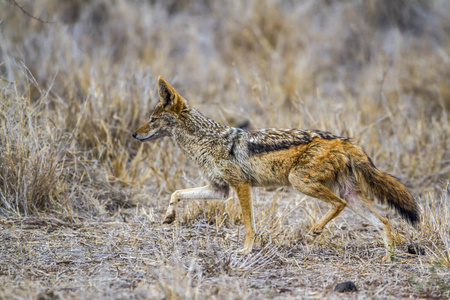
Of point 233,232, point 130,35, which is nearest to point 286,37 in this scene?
point 130,35

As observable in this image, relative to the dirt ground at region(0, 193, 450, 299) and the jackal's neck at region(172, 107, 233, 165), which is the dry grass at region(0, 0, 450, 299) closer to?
the dirt ground at region(0, 193, 450, 299)

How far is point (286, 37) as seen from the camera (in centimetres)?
1351

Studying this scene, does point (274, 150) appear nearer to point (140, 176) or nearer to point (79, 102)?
point (140, 176)

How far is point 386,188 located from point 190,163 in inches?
142

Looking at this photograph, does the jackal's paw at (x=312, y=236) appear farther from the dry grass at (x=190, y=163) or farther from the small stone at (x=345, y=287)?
the small stone at (x=345, y=287)

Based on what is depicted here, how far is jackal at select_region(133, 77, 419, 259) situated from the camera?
496 cm

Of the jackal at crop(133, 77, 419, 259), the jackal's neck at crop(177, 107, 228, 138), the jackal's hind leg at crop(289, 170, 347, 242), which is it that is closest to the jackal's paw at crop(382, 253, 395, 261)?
the jackal at crop(133, 77, 419, 259)

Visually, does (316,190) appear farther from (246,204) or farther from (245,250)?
(245,250)

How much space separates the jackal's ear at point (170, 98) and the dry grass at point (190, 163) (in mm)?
1144

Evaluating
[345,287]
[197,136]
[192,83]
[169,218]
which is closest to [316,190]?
[345,287]

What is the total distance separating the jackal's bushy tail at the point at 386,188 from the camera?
16.3 ft

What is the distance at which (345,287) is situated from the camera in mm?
4070

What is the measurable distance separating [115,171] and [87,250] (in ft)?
7.20

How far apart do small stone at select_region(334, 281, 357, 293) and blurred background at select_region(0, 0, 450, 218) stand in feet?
8.63
